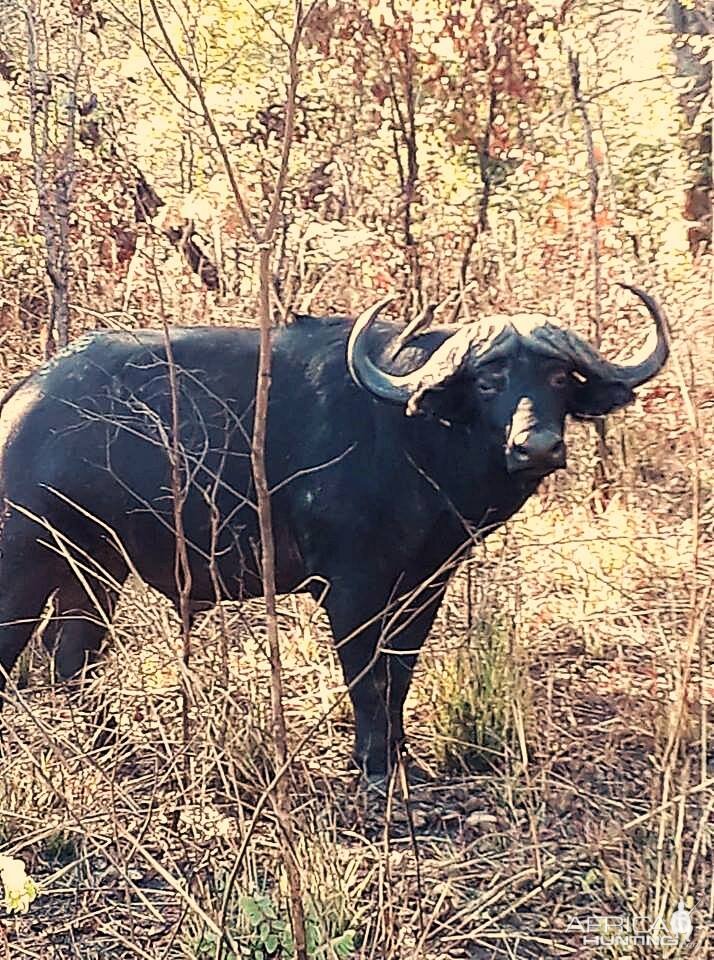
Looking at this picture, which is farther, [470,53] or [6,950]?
[470,53]

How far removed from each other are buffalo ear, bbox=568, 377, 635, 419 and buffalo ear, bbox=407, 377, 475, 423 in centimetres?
37

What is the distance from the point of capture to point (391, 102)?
7.01 meters

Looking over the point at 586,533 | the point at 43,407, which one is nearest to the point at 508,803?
the point at 43,407

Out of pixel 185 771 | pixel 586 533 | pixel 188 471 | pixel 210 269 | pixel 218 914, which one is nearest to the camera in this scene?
pixel 218 914

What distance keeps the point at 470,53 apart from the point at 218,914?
4.78m

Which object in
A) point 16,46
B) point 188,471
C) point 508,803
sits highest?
point 16,46

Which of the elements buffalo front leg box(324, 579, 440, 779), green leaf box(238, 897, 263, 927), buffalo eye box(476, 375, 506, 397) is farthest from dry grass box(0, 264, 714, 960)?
buffalo eye box(476, 375, 506, 397)

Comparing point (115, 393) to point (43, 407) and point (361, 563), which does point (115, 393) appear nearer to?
point (43, 407)

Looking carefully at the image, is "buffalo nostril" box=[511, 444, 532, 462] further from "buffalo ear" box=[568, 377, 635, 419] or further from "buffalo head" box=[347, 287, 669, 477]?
"buffalo ear" box=[568, 377, 635, 419]

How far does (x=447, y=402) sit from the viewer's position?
13.9 ft

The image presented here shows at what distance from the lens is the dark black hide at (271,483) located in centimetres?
441

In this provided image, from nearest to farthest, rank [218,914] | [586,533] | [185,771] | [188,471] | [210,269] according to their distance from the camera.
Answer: [218,914], [185,771], [188,471], [586,533], [210,269]

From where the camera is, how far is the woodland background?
3.44m

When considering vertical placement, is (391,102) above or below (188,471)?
above
